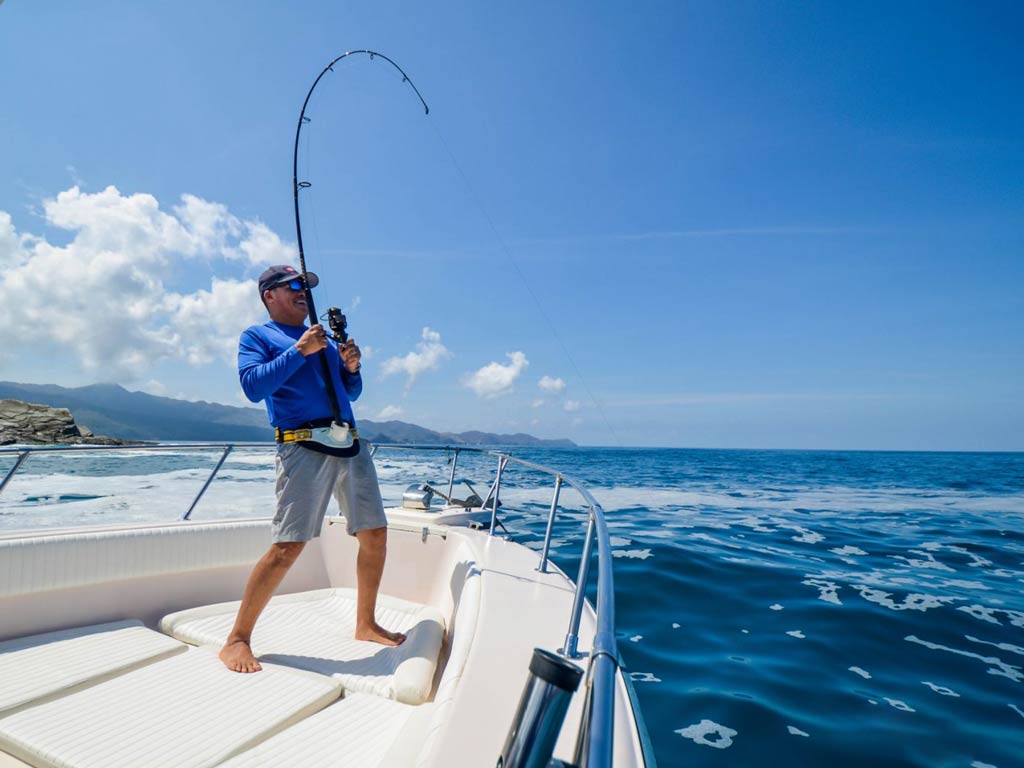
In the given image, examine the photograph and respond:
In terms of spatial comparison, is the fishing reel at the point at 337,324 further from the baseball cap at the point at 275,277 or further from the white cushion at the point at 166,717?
the white cushion at the point at 166,717

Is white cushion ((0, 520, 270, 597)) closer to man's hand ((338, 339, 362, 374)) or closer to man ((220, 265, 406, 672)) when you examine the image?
man ((220, 265, 406, 672))

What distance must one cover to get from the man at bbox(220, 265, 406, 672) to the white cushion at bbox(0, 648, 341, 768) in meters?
0.15

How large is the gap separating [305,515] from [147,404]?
117 m

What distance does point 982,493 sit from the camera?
41.8ft

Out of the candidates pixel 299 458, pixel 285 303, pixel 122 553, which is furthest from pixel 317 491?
pixel 122 553

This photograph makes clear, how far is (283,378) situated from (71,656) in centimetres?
119

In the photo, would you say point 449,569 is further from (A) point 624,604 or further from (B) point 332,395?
(A) point 624,604

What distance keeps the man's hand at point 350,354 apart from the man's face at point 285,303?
26 cm

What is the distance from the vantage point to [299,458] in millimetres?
1915

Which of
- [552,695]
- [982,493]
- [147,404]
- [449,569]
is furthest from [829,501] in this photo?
[147,404]

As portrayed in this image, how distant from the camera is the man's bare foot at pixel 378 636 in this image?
2.06 m

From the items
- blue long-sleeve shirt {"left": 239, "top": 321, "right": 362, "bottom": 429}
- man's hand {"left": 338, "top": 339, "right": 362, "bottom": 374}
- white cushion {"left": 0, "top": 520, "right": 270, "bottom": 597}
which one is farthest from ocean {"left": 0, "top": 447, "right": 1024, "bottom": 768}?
man's hand {"left": 338, "top": 339, "right": 362, "bottom": 374}

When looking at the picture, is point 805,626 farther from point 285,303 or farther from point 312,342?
point 285,303

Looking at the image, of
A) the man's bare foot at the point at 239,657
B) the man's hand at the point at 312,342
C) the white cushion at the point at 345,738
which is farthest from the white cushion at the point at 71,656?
the man's hand at the point at 312,342
